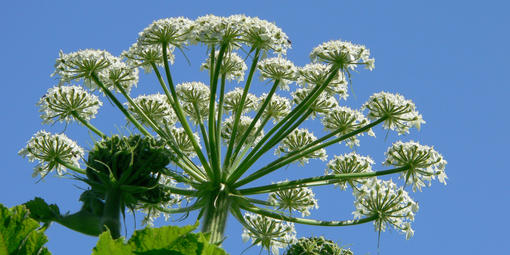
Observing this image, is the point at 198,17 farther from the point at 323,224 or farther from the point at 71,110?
the point at 323,224

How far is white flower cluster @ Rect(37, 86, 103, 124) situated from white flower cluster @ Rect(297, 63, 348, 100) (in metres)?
4.13

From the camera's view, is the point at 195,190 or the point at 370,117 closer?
the point at 195,190

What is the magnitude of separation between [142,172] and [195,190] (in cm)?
390

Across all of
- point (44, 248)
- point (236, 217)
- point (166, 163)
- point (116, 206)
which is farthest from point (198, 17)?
point (44, 248)

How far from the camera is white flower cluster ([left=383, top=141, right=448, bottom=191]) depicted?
12031mm

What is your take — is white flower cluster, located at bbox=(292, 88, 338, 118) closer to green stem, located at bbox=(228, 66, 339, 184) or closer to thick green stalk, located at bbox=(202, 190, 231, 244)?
green stem, located at bbox=(228, 66, 339, 184)

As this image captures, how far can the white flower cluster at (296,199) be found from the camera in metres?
12.9

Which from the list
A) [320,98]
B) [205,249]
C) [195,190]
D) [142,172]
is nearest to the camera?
[205,249]

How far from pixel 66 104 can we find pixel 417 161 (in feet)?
22.0

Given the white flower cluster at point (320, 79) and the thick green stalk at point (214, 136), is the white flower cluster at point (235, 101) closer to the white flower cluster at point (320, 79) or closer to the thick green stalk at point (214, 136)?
the white flower cluster at point (320, 79)

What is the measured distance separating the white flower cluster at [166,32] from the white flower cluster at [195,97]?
5.57 ft

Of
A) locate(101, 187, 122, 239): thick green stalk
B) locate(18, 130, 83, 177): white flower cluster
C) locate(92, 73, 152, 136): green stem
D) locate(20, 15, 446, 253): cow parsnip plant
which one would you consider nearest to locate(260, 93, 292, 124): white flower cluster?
locate(20, 15, 446, 253): cow parsnip plant

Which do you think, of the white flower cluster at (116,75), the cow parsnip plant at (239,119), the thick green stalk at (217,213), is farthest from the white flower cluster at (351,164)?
the white flower cluster at (116,75)

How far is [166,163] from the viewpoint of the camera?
7.25m
